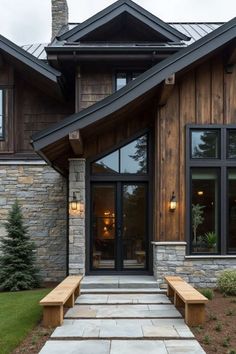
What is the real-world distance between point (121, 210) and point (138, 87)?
9.85 feet

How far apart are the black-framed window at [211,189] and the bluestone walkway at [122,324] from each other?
62.6 inches

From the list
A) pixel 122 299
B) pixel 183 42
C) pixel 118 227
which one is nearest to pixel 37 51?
pixel 183 42

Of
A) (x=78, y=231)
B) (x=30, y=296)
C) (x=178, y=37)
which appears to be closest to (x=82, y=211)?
(x=78, y=231)

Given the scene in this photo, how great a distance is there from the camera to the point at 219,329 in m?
6.34

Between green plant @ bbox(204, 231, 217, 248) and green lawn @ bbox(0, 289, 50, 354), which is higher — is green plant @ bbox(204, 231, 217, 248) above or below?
above

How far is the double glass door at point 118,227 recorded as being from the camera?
10.0 metres

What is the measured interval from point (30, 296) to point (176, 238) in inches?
133

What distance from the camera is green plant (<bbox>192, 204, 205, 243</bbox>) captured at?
371 inches

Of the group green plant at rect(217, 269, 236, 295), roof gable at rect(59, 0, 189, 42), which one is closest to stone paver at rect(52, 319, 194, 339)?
green plant at rect(217, 269, 236, 295)

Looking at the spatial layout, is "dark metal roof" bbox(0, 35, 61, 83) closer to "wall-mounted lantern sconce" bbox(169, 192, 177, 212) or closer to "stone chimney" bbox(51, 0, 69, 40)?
"stone chimney" bbox(51, 0, 69, 40)

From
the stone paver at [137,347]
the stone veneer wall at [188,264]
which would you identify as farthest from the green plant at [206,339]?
the stone veneer wall at [188,264]

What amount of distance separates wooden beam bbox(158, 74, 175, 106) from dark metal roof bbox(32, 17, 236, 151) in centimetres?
10

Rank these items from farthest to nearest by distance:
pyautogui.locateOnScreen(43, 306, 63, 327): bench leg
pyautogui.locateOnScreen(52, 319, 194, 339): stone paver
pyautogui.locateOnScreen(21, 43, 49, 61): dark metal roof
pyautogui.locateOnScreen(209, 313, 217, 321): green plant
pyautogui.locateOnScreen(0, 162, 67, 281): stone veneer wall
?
1. pyautogui.locateOnScreen(21, 43, 49, 61): dark metal roof
2. pyautogui.locateOnScreen(0, 162, 67, 281): stone veneer wall
3. pyautogui.locateOnScreen(209, 313, 217, 321): green plant
4. pyautogui.locateOnScreen(43, 306, 63, 327): bench leg
5. pyautogui.locateOnScreen(52, 319, 194, 339): stone paver

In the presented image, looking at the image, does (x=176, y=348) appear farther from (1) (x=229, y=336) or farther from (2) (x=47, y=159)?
(2) (x=47, y=159)
